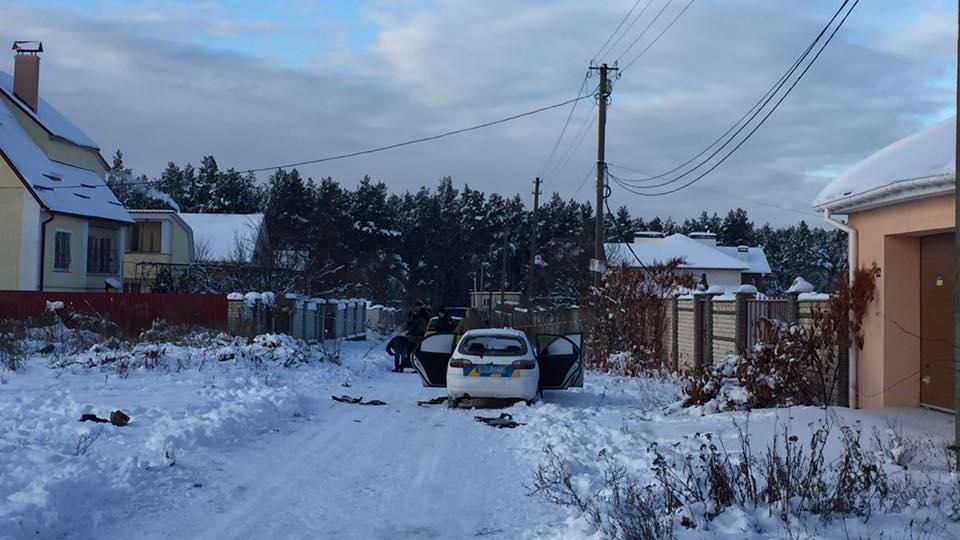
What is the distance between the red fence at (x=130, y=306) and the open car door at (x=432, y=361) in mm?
13142

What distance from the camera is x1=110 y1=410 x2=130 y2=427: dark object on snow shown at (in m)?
11.2

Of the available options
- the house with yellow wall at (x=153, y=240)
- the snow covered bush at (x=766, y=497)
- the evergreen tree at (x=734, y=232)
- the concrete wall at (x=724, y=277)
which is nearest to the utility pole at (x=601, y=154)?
the snow covered bush at (x=766, y=497)

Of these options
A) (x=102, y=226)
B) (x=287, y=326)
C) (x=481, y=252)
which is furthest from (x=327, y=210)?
(x=287, y=326)

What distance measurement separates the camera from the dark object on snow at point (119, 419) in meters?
11.2

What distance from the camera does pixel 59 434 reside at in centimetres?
1005

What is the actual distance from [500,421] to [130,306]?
20.1 m

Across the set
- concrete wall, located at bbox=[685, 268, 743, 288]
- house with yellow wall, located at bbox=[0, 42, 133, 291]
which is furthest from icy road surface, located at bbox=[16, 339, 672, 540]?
concrete wall, located at bbox=[685, 268, 743, 288]

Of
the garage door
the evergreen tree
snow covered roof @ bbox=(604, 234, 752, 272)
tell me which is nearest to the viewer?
the garage door

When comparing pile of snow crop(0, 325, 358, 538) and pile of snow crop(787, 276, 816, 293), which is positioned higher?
pile of snow crop(787, 276, 816, 293)

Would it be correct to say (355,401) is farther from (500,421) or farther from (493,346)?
(500,421)

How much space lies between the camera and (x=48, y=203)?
37469mm

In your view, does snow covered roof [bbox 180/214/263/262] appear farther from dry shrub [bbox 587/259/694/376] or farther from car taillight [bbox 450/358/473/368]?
car taillight [bbox 450/358/473/368]

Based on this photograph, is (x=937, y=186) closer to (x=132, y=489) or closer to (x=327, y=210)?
(x=132, y=489)

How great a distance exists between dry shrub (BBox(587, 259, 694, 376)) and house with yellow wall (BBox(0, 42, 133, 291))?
927 inches
